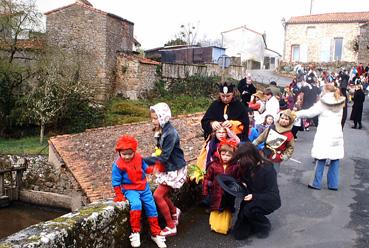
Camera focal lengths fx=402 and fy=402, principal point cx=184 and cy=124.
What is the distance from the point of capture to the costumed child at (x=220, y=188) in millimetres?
4984

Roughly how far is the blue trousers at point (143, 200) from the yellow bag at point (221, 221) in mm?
848

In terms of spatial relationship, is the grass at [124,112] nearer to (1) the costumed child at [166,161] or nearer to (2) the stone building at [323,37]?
(1) the costumed child at [166,161]

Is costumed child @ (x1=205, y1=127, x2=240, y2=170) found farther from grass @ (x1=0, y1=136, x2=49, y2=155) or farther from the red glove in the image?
grass @ (x1=0, y1=136, x2=49, y2=155)

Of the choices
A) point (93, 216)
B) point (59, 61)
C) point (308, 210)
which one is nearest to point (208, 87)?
point (59, 61)

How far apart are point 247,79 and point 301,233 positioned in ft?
28.0

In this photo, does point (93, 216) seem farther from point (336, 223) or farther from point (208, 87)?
point (208, 87)

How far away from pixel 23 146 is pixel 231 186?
18263 millimetres

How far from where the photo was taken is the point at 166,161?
4.79 m

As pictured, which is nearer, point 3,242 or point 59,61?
point 3,242

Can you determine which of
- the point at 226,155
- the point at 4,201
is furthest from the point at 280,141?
the point at 4,201

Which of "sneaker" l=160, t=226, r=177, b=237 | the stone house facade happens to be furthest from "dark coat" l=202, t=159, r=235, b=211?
the stone house facade

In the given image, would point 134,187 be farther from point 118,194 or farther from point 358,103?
point 358,103

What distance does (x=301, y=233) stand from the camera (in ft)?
16.8

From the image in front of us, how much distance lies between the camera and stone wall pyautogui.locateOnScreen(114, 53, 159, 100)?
25922 mm
